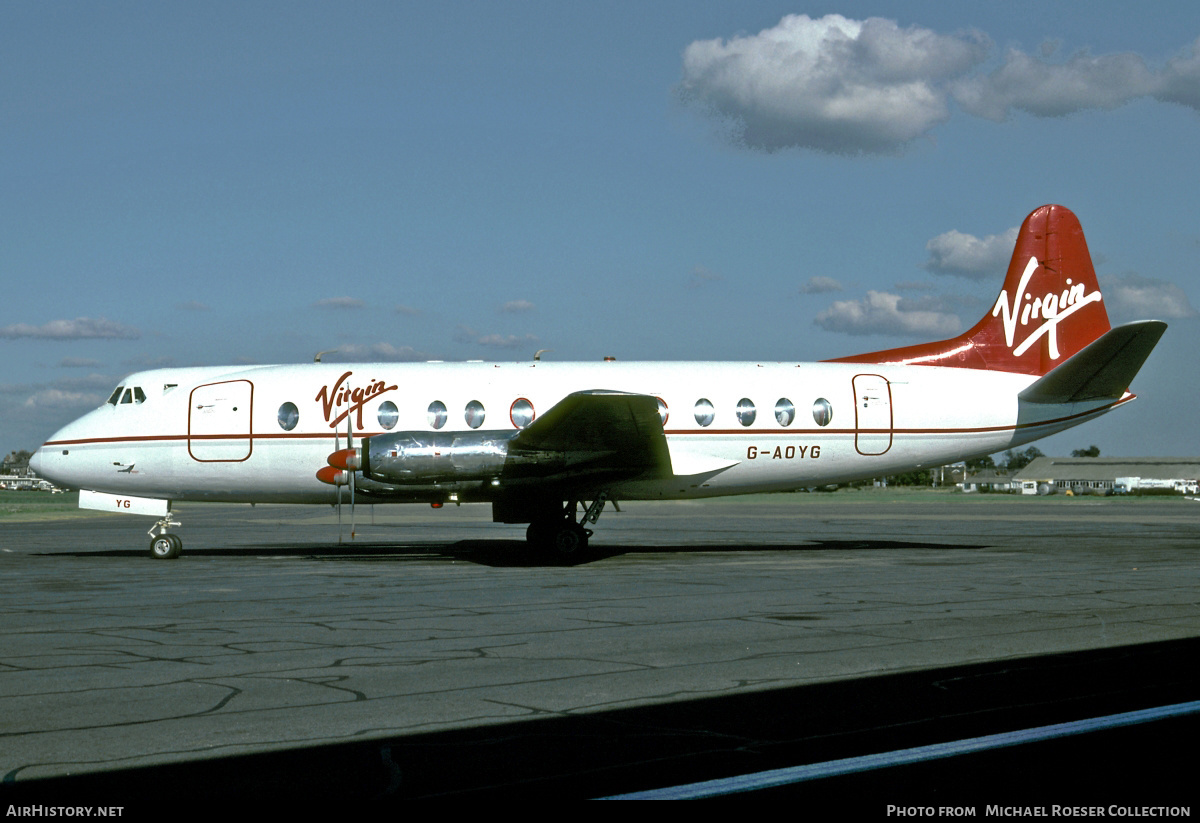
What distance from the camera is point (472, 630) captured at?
11000 mm

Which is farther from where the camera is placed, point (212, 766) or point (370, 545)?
point (370, 545)

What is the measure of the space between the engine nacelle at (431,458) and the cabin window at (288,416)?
265 centimetres

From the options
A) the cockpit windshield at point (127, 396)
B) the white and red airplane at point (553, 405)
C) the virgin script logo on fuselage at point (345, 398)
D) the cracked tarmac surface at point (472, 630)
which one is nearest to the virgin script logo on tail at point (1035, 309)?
the white and red airplane at point (553, 405)

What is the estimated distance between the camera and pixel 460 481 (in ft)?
62.2

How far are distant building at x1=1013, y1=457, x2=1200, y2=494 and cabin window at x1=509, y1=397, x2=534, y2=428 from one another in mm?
128986

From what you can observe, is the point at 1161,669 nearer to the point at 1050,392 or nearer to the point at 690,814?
the point at 690,814

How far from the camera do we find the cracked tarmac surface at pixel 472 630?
7043 mm

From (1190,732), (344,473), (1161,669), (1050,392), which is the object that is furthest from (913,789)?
(1050,392)

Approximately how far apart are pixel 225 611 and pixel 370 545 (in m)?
13.7

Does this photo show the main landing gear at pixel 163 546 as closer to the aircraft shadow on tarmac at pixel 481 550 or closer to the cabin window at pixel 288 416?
the aircraft shadow on tarmac at pixel 481 550

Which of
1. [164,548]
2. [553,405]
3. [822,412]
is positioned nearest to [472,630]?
[553,405]

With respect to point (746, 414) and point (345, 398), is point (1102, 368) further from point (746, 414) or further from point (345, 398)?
point (345, 398)

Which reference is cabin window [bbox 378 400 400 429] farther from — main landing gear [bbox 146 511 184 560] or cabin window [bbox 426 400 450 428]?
main landing gear [bbox 146 511 184 560]

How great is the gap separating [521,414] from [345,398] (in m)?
3.58
